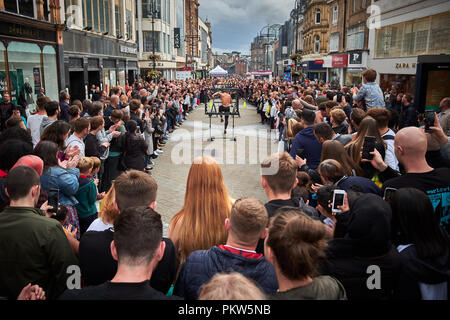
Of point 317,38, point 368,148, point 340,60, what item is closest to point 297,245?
point 368,148

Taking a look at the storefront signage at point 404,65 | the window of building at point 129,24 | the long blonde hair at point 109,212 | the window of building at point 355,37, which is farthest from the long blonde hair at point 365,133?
the window of building at point 129,24

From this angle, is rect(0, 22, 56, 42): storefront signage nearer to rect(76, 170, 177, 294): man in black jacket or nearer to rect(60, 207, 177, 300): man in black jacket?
rect(76, 170, 177, 294): man in black jacket

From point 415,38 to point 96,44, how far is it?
18144 mm

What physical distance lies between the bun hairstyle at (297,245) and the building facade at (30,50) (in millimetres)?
12366

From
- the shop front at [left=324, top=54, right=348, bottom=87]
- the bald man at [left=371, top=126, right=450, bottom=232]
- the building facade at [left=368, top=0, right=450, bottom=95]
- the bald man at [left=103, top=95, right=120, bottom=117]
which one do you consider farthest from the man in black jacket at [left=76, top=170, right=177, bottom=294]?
the shop front at [left=324, top=54, right=348, bottom=87]

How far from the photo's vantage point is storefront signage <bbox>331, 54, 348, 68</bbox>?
31.1 m

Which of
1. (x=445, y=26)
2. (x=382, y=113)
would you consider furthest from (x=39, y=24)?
(x=445, y=26)

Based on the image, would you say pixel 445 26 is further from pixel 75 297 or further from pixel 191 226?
pixel 75 297

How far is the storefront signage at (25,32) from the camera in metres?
12.1

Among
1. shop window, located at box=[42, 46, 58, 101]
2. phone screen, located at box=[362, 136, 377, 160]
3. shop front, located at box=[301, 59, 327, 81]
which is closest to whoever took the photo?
phone screen, located at box=[362, 136, 377, 160]

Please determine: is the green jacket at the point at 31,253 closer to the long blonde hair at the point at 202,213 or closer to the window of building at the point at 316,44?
the long blonde hair at the point at 202,213

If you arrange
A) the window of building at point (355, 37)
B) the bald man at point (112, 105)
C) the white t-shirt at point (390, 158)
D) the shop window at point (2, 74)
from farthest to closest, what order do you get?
the window of building at point (355, 37) < the shop window at point (2, 74) < the bald man at point (112, 105) < the white t-shirt at point (390, 158)

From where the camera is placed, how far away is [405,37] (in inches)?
815

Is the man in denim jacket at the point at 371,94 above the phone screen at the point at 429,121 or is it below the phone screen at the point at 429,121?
above
